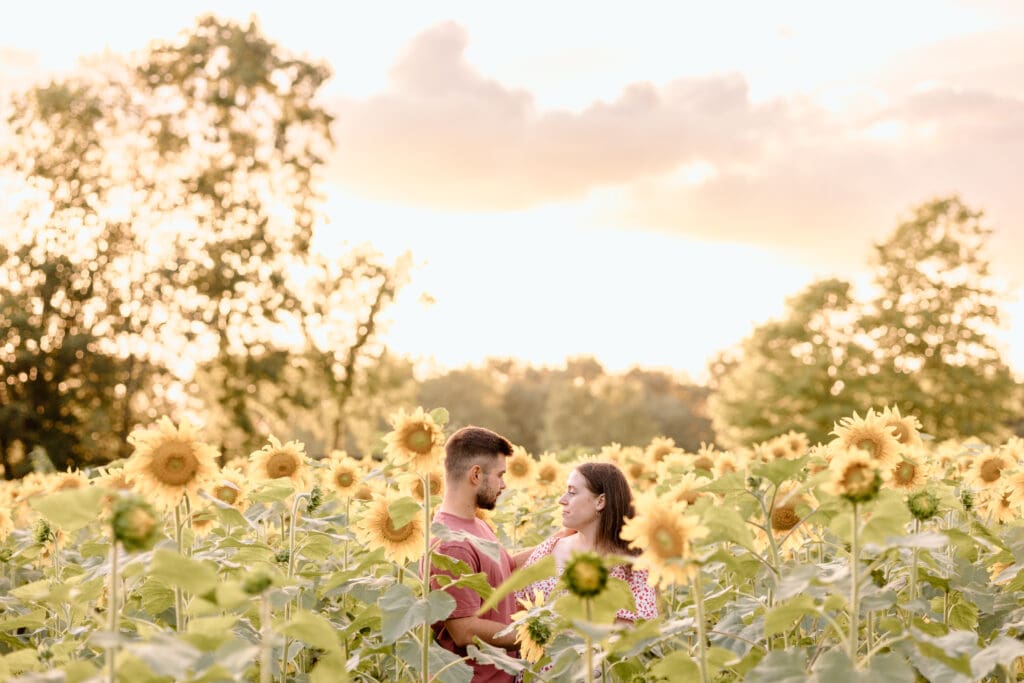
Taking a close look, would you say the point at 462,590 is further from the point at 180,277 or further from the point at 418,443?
the point at 180,277

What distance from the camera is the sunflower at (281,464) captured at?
566 centimetres

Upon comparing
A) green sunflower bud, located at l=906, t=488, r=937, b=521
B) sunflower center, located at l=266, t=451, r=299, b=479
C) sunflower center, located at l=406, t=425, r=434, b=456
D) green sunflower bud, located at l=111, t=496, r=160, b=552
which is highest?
green sunflower bud, located at l=111, t=496, r=160, b=552

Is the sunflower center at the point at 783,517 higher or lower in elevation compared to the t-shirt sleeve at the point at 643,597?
higher

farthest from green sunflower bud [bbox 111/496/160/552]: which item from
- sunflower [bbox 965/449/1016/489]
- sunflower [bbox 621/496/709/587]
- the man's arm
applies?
sunflower [bbox 965/449/1016/489]

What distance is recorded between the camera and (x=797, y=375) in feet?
141

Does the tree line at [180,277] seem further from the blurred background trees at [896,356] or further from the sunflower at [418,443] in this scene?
the sunflower at [418,443]

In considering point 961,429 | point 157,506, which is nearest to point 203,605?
point 157,506

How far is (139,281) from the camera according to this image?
32.8 metres

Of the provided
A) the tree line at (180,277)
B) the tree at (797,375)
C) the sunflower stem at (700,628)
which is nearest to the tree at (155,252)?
the tree line at (180,277)

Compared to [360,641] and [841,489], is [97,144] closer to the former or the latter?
[360,641]

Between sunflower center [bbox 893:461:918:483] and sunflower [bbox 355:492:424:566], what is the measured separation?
1.93 meters

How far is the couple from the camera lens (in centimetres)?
510

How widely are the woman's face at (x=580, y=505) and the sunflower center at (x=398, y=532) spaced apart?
4.18 ft

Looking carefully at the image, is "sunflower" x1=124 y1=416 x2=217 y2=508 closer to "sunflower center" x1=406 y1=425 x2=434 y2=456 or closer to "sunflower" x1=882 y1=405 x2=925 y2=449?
"sunflower center" x1=406 y1=425 x2=434 y2=456
